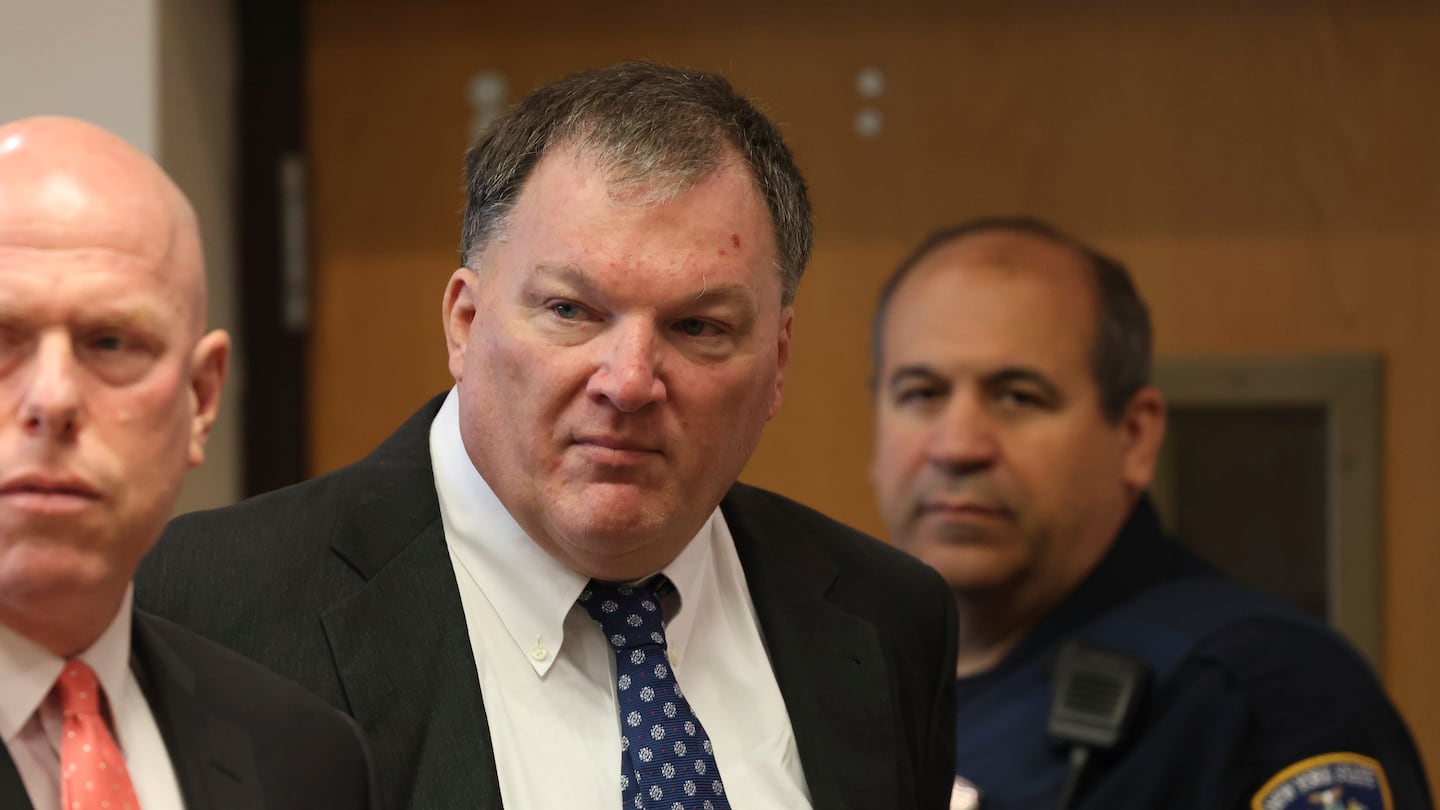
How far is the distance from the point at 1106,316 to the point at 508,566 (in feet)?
3.22

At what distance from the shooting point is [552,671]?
54.2 inches

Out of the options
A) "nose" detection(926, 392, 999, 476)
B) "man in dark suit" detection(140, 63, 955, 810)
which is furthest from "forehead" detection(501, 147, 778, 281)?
"nose" detection(926, 392, 999, 476)

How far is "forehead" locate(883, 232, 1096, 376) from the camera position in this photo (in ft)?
6.79

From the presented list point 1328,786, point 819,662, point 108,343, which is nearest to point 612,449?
point 819,662

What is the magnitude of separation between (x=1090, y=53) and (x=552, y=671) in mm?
1338

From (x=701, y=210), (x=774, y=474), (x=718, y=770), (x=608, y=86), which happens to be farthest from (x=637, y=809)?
(x=774, y=474)

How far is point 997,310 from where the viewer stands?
208 cm

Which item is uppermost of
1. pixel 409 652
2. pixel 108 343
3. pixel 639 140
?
pixel 639 140

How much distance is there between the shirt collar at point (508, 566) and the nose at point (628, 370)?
0.54ft

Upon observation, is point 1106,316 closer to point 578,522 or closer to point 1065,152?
point 1065,152

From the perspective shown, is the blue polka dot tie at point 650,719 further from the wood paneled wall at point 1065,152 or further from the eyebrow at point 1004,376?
the wood paneled wall at point 1065,152

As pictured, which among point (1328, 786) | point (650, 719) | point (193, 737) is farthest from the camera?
point (1328, 786)

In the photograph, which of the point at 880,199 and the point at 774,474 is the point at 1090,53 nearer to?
the point at 880,199

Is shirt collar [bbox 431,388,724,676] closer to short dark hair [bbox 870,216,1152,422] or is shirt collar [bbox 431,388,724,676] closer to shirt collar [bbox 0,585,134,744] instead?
shirt collar [bbox 0,585,134,744]
